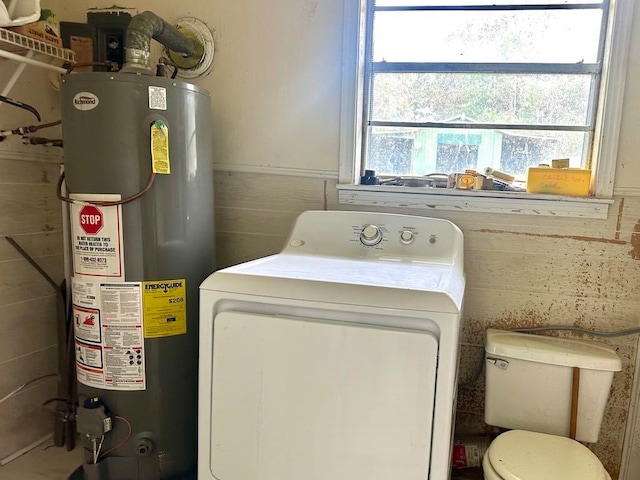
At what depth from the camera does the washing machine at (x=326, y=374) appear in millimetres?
1049

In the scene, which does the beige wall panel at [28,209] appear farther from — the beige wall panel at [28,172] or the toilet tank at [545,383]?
the toilet tank at [545,383]

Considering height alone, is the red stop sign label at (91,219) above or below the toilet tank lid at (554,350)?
above

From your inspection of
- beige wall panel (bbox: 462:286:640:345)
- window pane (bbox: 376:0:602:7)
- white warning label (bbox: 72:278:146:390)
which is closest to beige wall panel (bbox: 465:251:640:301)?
beige wall panel (bbox: 462:286:640:345)

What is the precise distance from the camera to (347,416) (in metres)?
1.09

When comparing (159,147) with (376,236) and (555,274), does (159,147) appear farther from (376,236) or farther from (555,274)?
(555,274)

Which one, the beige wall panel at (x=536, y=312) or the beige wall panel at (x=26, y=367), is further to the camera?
the beige wall panel at (x=26, y=367)

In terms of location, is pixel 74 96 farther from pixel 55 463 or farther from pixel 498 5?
pixel 498 5

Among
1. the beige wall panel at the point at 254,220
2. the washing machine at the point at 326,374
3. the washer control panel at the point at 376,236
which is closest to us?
the washing machine at the point at 326,374

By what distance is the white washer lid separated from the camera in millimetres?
1266

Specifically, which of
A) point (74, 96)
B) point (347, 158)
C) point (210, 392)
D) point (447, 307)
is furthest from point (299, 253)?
point (74, 96)

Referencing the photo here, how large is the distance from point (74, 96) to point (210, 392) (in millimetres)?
902

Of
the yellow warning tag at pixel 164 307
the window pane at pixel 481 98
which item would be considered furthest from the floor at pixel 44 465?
the window pane at pixel 481 98

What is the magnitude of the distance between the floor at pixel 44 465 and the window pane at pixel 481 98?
174 centimetres

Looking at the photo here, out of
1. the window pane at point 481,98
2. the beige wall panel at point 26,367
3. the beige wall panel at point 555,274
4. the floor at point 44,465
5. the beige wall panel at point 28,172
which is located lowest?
the floor at point 44,465
